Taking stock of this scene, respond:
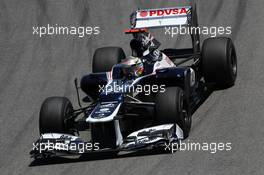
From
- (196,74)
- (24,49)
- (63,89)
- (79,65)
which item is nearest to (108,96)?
(196,74)

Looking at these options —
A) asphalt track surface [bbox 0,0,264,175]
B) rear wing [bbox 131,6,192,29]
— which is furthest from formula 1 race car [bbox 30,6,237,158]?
asphalt track surface [bbox 0,0,264,175]

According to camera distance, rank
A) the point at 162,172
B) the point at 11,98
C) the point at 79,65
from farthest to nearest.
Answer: the point at 79,65 → the point at 11,98 → the point at 162,172

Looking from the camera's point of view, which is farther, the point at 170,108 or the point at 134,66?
the point at 134,66

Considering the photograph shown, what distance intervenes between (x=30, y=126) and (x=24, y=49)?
4.51 m

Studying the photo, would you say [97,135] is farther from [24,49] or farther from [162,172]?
[24,49]

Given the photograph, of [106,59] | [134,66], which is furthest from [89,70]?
[134,66]

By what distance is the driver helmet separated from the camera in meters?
14.2

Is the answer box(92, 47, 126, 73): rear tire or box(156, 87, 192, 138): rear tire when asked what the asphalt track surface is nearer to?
box(156, 87, 192, 138): rear tire

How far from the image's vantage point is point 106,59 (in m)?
15.9

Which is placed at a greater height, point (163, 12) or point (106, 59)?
point (163, 12)

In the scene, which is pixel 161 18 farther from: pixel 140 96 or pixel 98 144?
pixel 98 144

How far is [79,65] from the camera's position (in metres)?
18.2

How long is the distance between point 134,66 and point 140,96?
584mm

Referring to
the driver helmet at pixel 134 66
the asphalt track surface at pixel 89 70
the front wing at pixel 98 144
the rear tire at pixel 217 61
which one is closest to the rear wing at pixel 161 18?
the rear tire at pixel 217 61
